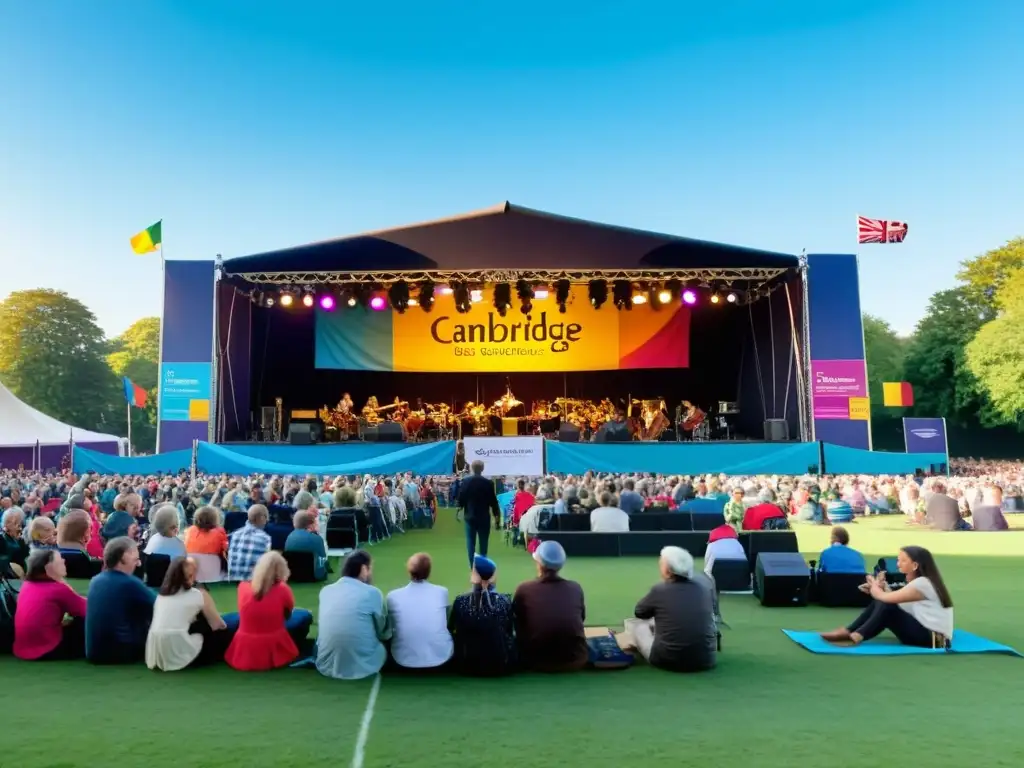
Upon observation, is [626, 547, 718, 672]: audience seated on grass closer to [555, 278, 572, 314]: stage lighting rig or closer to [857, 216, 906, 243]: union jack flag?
[555, 278, 572, 314]: stage lighting rig

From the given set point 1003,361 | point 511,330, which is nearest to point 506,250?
point 511,330

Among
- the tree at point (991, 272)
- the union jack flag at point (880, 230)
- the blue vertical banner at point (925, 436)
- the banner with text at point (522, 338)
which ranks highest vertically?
the tree at point (991, 272)

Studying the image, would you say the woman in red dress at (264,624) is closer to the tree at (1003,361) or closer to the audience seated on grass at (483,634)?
the audience seated on grass at (483,634)

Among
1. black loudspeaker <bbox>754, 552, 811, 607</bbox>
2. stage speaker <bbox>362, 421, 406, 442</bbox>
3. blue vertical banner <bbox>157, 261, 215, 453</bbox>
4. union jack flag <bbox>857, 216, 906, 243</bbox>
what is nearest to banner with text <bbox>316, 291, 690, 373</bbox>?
stage speaker <bbox>362, 421, 406, 442</bbox>

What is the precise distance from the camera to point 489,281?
21297 mm

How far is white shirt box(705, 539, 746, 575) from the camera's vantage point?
800 cm

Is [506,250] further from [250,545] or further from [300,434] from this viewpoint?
[250,545]

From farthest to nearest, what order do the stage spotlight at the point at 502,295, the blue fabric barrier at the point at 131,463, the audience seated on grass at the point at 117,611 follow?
the stage spotlight at the point at 502,295, the blue fabric barrier at the point at 131,463, the audience seated on grass at the point at 117,611

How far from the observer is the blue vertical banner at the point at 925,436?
20781 mm

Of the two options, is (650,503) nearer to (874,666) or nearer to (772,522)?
(772,522)

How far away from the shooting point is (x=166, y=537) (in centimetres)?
755

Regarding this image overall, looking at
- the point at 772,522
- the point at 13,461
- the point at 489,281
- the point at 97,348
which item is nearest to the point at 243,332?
the point at 489,281

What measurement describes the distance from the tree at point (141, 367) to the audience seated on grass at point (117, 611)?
43.4m

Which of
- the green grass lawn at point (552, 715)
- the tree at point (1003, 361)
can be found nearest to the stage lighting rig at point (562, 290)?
the green grass lawn at point (552, 715)
